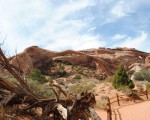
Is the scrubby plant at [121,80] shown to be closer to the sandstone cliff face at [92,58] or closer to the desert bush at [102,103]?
the desert bush at [102,103]

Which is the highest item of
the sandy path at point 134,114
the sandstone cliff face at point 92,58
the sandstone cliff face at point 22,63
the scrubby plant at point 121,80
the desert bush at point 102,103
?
the sandstone cliff face at point 92,58

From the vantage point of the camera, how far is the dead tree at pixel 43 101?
7.55m

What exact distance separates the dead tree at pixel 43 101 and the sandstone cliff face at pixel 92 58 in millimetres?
32704

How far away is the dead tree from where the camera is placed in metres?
7.55

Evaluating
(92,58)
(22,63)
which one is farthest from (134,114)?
(92,58)

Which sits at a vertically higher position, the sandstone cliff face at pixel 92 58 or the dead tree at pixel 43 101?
the sandstone cliff face at pixel 92 58

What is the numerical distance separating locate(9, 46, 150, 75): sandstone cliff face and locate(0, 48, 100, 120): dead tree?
1288 inches

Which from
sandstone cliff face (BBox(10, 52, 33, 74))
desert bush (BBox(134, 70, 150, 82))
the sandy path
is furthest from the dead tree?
desert bush (BBox(134, 70, 150, 82))

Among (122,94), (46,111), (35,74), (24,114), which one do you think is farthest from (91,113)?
(35,74)

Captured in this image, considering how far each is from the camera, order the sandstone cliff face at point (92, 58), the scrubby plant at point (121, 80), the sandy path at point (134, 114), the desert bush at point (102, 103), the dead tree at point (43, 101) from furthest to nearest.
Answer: the sandstone cliff face at point (92, 58) → the scrubby plant at point (121, 80) → the desert bush at point (102, 103) → the sandy path at point (134, 114) → the dead tree at point (43, 101)

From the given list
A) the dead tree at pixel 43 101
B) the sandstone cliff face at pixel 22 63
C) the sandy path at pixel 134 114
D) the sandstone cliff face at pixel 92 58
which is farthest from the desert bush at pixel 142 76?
the dead tree at pixel 43 101

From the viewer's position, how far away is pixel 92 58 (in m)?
47.8

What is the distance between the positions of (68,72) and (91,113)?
3651 cm

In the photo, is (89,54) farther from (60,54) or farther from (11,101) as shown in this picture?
(11,101)
